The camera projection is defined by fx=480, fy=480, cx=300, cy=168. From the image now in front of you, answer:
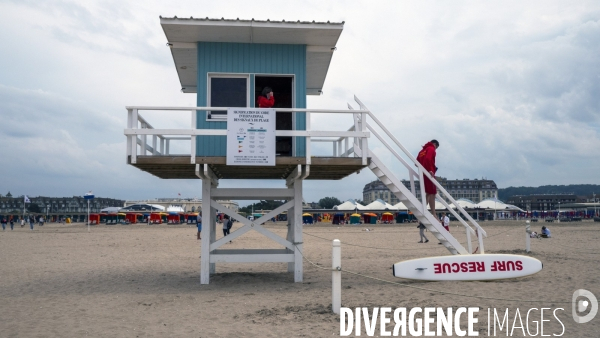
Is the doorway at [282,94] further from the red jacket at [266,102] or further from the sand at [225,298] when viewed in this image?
the sand at [225,298]

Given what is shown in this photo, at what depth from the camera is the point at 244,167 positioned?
1202 cm

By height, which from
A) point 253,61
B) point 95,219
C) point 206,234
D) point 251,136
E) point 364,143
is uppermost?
point 253,61

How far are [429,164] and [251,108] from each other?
4673 mm

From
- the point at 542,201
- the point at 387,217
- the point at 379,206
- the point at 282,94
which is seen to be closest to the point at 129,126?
the point at 282,94

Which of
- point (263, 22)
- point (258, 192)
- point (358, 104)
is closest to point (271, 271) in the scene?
point (258, 192)

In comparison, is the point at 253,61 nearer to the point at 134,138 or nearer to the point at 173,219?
the point at 134,138

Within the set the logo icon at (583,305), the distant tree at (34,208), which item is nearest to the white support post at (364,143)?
the logo icon at (583,305)

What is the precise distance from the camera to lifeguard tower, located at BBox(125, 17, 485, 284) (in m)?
11.2

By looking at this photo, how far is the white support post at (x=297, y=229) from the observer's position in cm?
1246

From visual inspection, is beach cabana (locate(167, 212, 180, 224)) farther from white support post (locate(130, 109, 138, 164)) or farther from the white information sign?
the white information sign

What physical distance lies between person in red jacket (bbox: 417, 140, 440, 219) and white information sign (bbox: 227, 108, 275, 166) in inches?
155

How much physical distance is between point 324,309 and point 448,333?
2387mm

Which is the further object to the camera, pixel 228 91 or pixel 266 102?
pixel 228 91

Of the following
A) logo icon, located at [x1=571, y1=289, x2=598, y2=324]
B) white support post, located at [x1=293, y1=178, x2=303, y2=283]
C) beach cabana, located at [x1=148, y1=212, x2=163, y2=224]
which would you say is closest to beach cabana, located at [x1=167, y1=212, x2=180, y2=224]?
beach cabana, located at [x1=148, y1=212, x2=163, y2=224]
